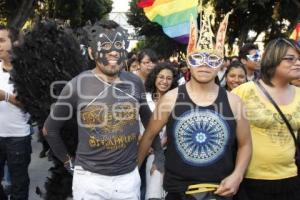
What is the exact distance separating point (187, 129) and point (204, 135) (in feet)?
0.40

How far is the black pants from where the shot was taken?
462cm

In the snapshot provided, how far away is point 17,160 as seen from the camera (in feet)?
15.3

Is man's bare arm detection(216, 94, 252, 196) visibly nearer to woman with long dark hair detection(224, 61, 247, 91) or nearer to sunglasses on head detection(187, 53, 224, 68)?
sunglasses on head detection(187, 53, 224, 68)

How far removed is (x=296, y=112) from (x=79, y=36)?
1947 millimetres

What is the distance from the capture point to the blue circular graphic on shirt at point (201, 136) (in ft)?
10.6

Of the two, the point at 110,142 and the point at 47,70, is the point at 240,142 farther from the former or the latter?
the point at 47,70

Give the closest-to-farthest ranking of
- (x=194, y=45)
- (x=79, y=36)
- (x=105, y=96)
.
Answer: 1. (x=105, y=96)
2. (x=194, y=45)
3. (x=79, y=36)

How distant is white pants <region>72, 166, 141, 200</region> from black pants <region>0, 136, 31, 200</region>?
4.97 ft

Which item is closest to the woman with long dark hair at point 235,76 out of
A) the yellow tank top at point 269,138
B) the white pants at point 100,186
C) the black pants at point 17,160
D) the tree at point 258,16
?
the yellow tank top at point 269,138

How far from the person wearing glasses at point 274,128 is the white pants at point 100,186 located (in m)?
0.92

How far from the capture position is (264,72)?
3684mm

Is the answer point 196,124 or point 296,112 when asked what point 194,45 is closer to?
point 196,124

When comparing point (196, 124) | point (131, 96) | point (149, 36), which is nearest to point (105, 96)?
point (131, 96)

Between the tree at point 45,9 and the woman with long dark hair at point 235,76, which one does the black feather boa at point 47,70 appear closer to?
the woman with long dark hair at point 235,76
